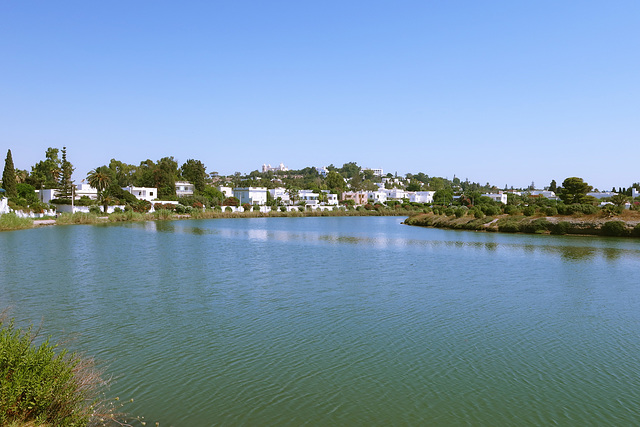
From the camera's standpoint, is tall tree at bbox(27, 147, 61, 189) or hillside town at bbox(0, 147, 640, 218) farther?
tall tree at bbox(27, 147, 61, 189)

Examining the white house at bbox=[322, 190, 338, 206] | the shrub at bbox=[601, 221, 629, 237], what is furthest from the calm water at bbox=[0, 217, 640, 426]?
the white house at bbox=[322, 190, 338, 206]

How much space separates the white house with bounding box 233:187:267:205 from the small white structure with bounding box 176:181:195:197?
1802 centimetres

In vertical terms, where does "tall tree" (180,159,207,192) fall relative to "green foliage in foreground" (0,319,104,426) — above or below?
above

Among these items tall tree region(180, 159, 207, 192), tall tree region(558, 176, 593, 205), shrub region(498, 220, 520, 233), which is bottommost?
shrub region(498, 220, 520, 233)

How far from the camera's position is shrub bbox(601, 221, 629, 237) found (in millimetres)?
50656

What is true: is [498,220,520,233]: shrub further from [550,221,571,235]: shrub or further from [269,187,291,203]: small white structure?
[269,187,291,203]: small white structure

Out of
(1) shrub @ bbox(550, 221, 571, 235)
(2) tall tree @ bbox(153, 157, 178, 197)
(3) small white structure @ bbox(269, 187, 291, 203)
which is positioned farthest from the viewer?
(3) small white structure @ bbox(269, 187, 291, 203)

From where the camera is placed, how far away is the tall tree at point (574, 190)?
263 feet

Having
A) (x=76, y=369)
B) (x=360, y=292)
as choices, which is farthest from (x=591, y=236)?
(x=76, y=369)

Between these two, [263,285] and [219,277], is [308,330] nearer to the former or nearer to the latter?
[263,285]

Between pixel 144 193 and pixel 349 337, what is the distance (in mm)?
91338

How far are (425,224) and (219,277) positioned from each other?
57.9 m

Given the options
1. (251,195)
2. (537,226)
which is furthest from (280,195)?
(537,226)

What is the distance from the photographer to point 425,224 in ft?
251
